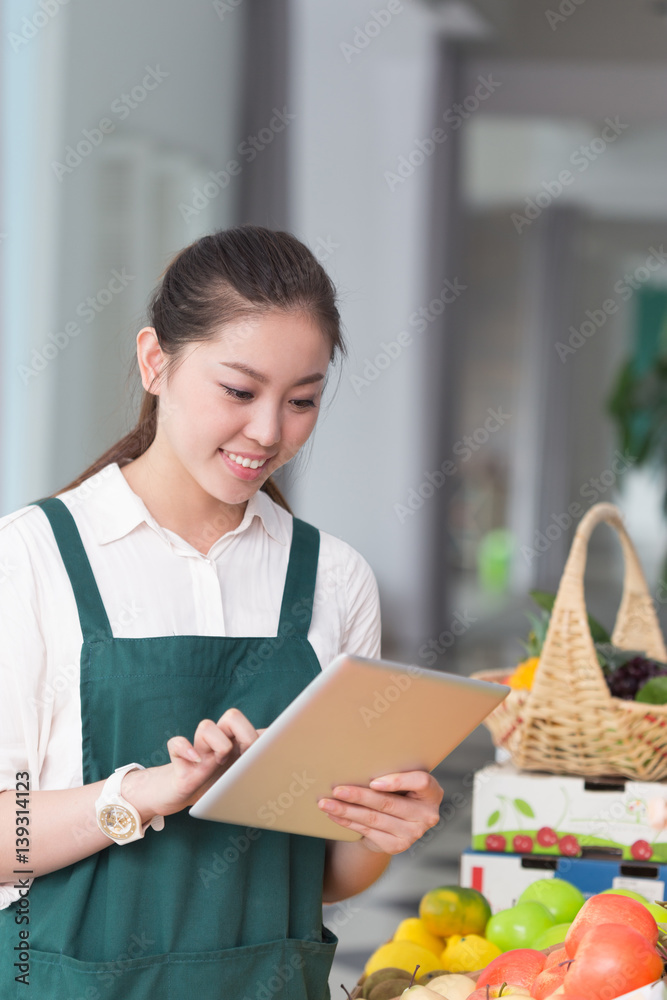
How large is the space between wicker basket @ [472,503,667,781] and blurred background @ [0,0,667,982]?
0.69m

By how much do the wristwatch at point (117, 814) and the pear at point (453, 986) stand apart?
1.35 ft

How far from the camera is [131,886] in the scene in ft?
3.84

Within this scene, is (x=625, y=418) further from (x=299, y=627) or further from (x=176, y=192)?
(x=299, y=627)

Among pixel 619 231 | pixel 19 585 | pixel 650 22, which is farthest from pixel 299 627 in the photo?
pixel 619 231

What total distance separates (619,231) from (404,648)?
179 inches

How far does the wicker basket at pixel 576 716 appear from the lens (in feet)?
5.73

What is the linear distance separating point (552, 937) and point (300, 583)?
21.7 inches

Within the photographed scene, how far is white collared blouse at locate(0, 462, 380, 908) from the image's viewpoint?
1.15 meters

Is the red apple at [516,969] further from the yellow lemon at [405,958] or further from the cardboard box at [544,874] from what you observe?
the cardboard box at [544,874]

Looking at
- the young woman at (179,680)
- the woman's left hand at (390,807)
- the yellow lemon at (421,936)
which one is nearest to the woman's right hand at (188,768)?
the young woman at (179,680)

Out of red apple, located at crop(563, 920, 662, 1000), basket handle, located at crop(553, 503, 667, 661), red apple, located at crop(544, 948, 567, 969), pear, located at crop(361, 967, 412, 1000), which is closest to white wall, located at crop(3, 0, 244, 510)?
basket handle, located at crop(553, 503, 667, 661)

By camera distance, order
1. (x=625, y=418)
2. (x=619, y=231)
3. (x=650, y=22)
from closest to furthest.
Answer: (x=625, y=418) < (x=650, y=22) < (x=619, y=231)

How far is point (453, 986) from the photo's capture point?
1261mm

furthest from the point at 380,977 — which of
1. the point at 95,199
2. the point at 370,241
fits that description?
the point at 370,241
